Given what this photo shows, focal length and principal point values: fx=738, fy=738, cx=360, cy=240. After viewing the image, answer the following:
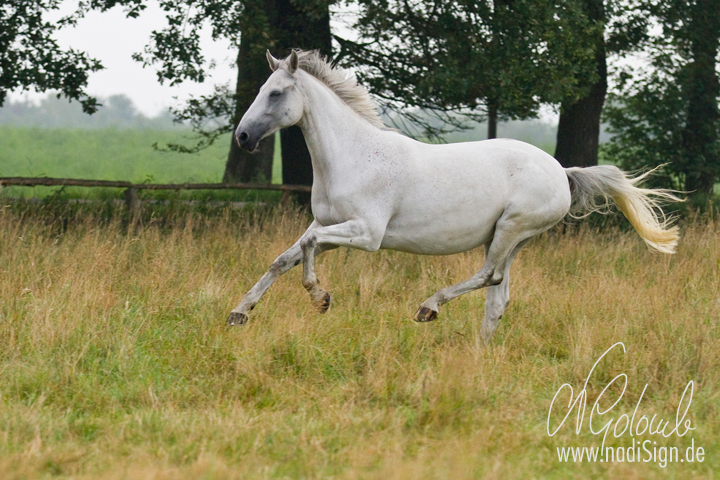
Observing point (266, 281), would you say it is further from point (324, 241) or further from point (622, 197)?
point (622, 197)

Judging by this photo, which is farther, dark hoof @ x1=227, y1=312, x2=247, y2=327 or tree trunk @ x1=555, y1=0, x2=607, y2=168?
tree trunk @ x1=555, y1=0, x2=607, y2=168

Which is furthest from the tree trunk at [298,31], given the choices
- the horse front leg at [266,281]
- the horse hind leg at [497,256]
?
the horse front leg at [266,281]

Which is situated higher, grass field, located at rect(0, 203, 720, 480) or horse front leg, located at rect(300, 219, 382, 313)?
horse front leg, located at rect(300, 219, 382, 313)

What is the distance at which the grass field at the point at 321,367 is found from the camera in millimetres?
3576

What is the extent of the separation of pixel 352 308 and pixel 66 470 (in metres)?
3.18

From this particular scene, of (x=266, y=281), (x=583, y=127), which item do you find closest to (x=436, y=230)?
(x=266, y=281)

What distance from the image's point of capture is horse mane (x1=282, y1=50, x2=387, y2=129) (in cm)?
565

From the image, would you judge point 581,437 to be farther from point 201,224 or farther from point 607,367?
point 201,224

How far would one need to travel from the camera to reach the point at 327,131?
5441 mm

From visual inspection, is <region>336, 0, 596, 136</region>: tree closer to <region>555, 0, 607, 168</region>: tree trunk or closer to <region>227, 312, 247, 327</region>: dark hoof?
<region>555, 0, 607, 168</region>: tree trunk

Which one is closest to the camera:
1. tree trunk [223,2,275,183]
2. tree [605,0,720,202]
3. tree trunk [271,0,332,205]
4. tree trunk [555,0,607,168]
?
tree trunk [223,2,275,183]

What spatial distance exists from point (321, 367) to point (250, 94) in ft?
26.0
